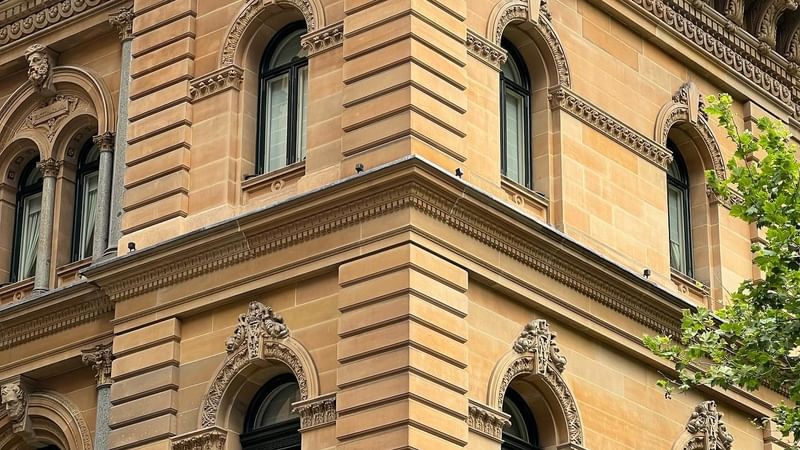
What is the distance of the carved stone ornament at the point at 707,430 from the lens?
3541cm

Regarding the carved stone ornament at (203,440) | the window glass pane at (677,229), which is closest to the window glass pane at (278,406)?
the carved stone ornament at (203,440)

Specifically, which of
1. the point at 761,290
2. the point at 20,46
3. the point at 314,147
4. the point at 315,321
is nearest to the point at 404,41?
the point at 314,147

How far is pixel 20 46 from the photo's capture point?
38938mm

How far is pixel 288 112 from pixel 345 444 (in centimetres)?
649

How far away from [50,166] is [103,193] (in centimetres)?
180

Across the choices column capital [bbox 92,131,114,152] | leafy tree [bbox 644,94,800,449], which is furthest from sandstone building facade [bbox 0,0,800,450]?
leafy tree [bbox 644,94,800,449]

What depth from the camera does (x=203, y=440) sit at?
1262 inches

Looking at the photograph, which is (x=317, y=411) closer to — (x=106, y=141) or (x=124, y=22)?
(x=106, y=141)

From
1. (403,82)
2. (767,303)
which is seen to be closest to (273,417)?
(403,82)

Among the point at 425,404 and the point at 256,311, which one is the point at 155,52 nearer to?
Result: the point at 256,311

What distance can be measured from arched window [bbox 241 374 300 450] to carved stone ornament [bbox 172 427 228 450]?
427mm

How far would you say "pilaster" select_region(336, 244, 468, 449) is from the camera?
29344 mm

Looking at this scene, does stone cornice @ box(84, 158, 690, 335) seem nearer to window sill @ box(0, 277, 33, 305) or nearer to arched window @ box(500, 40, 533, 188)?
arched window @ box(500, 40, 533, 188)

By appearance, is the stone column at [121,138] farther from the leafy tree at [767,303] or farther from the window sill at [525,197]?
the leafy tree at [767,303]
